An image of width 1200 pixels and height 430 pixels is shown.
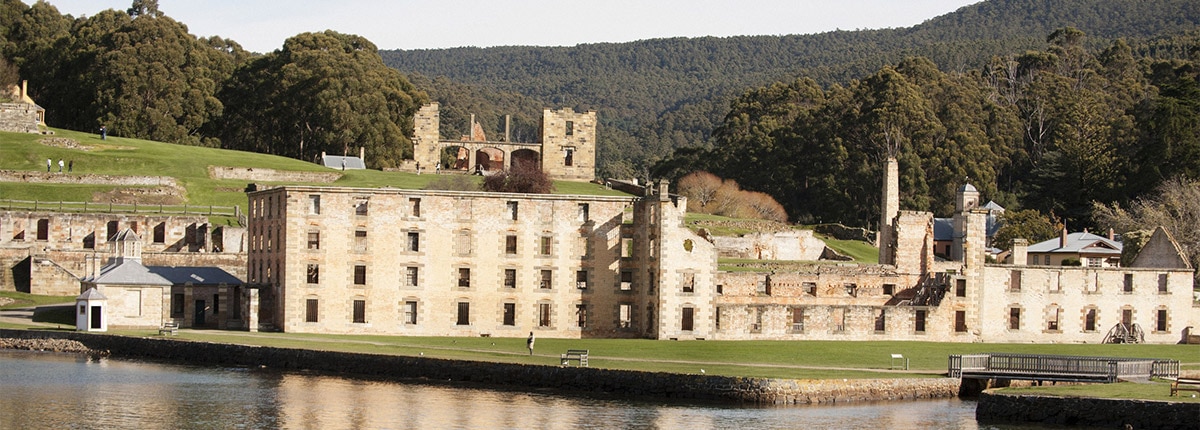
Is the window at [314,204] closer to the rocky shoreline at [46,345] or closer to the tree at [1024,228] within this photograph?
the rocky shoreline at [46,345]

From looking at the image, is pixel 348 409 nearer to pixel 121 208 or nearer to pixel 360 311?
pixel 360 311

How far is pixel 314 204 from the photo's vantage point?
6931 cm

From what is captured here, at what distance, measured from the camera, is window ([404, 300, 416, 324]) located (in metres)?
69.3

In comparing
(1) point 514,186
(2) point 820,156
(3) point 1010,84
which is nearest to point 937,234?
(2) point 820,156

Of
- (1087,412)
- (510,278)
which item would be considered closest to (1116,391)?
(1087,412)

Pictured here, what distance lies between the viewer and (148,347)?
62531 mm

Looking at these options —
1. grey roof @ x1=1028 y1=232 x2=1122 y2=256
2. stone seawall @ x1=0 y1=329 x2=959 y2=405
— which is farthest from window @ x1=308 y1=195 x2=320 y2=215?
grey roof @ x1=1028 y1=232 x2=1122 y2=256

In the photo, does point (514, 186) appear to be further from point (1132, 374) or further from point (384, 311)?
point (1132, 374)

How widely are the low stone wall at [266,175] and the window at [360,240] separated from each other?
29.3 m

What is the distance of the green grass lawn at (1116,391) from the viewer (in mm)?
45406

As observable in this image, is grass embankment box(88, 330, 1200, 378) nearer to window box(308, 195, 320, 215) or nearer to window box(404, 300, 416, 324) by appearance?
window box(404, 300, 416, 324)

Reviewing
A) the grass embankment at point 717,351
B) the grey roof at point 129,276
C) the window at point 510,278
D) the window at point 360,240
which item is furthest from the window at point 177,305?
the window at point 510,278

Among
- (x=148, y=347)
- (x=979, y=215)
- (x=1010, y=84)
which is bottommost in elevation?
(x=148, y=347)

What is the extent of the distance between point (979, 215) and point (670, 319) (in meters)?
15.1
